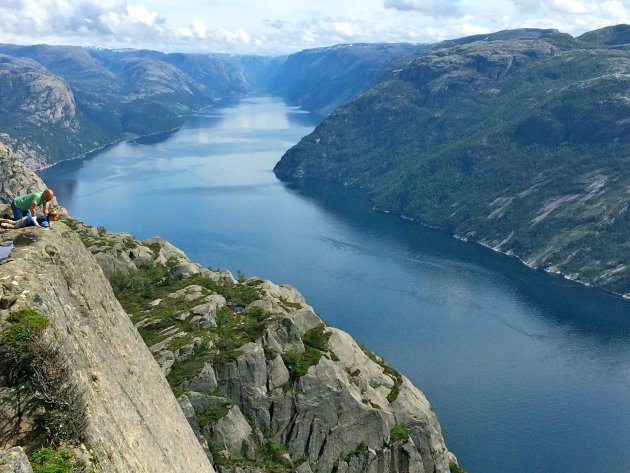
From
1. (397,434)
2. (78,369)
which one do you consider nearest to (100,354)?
(78,369)

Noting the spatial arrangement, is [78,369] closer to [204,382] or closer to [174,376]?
[174,376]

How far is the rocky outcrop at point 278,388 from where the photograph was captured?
53000 mm

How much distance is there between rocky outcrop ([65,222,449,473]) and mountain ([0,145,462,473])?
0.12 m

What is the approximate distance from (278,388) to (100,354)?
37.6m

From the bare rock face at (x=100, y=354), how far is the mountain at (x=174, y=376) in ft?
0.26

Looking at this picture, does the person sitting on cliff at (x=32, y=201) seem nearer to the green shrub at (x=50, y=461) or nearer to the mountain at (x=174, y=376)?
the mountain at (x=174, y=376)

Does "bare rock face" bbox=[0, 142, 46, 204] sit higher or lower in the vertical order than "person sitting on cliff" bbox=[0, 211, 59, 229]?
lower

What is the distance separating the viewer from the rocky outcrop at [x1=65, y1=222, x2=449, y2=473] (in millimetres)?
53000

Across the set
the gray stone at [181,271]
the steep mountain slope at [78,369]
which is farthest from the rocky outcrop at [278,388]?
the steep mountain slope at [78,369]

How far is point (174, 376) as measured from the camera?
173 ft

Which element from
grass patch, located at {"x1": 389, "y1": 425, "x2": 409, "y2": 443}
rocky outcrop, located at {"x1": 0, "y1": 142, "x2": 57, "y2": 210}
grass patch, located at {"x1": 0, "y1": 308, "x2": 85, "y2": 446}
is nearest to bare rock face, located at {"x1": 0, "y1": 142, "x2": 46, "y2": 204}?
rocky outcrop, located at {"x1": 0, "y1": 142, "x2": 57, "y2": 210}

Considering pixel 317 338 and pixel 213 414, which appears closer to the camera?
pixel 213 414

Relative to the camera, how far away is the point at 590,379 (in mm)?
163375

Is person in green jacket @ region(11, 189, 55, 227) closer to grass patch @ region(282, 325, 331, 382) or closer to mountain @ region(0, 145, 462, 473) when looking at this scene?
mountain @ region(0, 145, 462, 473)
